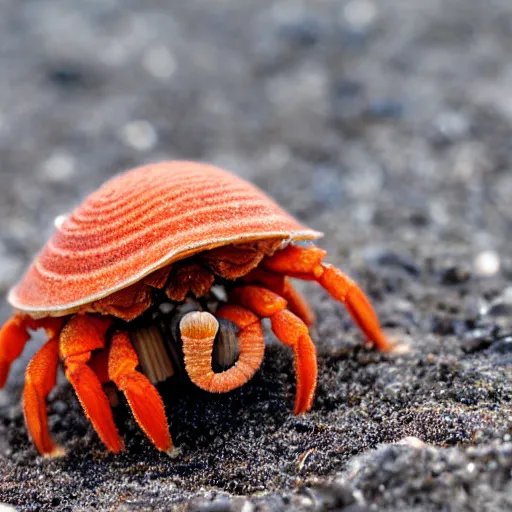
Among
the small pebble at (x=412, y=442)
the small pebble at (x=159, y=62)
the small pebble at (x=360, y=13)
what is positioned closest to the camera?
the small pebble at (x=412, y=442)

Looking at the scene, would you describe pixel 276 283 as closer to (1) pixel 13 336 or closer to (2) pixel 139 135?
(1) pixel 13 336

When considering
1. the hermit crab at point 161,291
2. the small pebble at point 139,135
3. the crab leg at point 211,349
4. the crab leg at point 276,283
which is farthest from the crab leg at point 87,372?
the small pebble at point 139,135

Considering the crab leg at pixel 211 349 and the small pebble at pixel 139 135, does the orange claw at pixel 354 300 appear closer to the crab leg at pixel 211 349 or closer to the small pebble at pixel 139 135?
the crab leg at pixel 211 349

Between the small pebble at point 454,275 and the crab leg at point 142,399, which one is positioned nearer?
the crab leg at point 142,399

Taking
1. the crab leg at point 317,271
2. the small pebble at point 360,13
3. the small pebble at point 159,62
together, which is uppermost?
the small pebble at point 360,13

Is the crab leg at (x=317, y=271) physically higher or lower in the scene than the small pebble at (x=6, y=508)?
higher

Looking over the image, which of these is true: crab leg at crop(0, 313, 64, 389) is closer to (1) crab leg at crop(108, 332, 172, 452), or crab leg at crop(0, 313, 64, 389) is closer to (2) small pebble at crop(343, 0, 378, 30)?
(1) crab leg at crop(108, 332, 172, 452)

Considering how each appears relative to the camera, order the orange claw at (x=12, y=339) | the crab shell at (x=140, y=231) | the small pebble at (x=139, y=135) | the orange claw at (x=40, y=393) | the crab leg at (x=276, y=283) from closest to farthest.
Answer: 1. the crab shell at (x=140, y=231)
2. the orange claw at (x=40, y=393)
3. the crab leg at (x=276, y=283)
4. the orange claw at (x=12, y=339)
5. the small pebble at (x=139, y=135)

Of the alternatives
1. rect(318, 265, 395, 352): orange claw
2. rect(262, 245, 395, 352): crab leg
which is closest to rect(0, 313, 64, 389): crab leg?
rect(262, 245, 395, 352): crab leg

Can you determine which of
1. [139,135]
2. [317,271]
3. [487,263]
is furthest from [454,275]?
[139,135]
